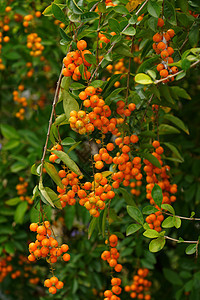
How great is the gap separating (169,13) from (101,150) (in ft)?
1.33

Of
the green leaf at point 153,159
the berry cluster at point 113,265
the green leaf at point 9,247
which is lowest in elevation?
the green leaf at point 9,247

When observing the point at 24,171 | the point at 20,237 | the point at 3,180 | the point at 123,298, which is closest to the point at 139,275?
the point at 123,298

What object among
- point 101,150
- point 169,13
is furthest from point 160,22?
point 101,150

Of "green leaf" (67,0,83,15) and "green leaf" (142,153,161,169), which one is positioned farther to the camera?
Answer: "green leaf" (142,153,161,169)

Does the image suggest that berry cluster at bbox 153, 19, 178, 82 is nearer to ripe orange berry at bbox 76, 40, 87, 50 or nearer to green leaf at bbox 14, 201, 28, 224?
ripe orange berry at bbox 76, 40, 87, 50

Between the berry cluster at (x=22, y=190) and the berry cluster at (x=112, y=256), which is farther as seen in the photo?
the berry cluster at (x=22, y=190)

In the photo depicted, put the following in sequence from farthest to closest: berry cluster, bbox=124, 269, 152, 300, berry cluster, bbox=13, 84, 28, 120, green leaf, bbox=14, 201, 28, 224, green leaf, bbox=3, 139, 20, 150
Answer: berry cluster, bbox=13, 84, 28, 120
green leaf, bbox=3, 139, 20, 150
green leaf, bbox=14, 201, 28, 224
berry cluster, bbox=124, 269, 152, 300

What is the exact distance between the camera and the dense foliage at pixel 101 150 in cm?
92

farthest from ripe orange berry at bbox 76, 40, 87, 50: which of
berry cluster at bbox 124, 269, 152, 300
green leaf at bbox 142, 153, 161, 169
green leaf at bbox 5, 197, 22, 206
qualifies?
green leaf at bbox 5, 197, 22, 206

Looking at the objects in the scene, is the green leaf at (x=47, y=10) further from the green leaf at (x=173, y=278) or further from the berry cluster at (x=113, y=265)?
the green leaf at (x=173, y=278)

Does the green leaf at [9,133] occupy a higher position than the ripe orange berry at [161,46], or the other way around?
the ripe orange berry at [161,46]

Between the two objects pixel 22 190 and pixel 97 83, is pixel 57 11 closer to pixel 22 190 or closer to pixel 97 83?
pixel 97 83

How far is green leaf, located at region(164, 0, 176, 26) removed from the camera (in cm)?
97

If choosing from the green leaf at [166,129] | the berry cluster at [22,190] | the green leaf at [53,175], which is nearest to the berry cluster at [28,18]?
the berry cluster at [22,190]
